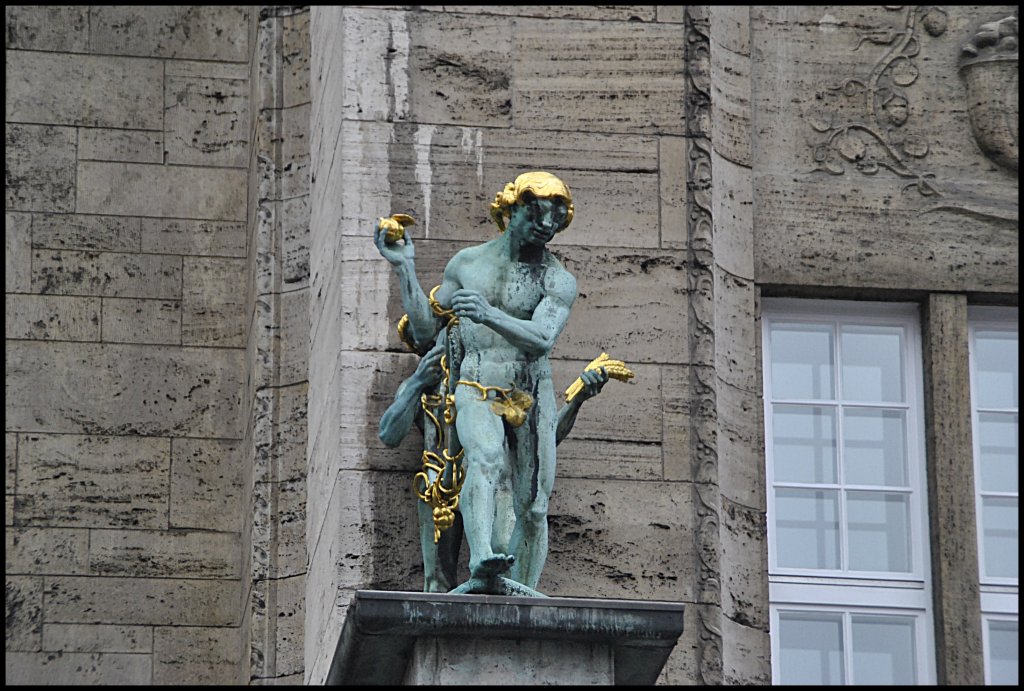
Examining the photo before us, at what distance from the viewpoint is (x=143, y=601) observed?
15.2 m

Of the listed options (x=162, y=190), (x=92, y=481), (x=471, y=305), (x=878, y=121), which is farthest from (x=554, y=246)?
(x=92, y=481)

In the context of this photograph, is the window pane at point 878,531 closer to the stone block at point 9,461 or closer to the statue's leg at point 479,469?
the statue's leg at point 479,469

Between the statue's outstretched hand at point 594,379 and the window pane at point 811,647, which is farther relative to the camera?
the window pane at point 811,647

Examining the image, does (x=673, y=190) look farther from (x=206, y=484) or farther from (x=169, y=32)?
(x=169, y=32)

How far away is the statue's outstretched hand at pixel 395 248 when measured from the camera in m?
12.9

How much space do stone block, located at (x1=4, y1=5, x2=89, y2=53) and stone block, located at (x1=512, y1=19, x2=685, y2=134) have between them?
2925 millimetres

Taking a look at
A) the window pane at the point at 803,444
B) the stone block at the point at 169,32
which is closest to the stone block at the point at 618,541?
the window pane at the point at 803,444

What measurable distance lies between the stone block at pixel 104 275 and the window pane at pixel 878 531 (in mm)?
3706

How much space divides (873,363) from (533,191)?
2.70 metres

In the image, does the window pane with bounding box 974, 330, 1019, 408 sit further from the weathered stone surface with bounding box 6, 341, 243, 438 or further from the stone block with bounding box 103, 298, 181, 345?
the stone block with bounding box 103, 298, 181, 345

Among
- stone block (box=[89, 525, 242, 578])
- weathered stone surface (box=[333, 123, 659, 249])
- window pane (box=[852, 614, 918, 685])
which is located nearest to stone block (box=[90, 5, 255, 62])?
weathered stone surface (box=[333, 123, 659, 249])

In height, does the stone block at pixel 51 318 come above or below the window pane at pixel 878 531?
above

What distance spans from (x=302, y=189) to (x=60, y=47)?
182 cm

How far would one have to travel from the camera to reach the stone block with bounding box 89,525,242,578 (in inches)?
601
